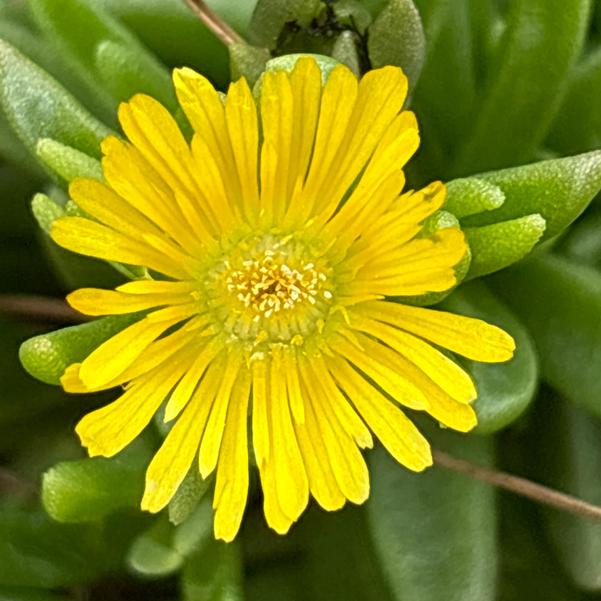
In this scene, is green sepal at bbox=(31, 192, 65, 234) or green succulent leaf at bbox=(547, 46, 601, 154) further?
green succulent leaf at bbox=(547, 46, 601, 154)

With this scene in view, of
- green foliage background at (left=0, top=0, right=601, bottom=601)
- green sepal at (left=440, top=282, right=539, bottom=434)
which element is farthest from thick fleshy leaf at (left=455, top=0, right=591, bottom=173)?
green sepal at (left=440, top=282, right=539, bottom=434)

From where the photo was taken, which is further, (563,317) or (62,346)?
(563,317)

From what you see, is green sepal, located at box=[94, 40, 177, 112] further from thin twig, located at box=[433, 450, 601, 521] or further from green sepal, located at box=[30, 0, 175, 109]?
thin twig, located at box=[433, 450, 601, 521]

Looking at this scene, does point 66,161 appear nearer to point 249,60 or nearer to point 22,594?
point 249,60

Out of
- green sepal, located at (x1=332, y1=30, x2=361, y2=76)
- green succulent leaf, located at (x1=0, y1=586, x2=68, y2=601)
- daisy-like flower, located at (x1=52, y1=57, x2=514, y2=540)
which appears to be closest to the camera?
daisy-like flower, located at (x1=52, y1=57, x2=514, y2=540)

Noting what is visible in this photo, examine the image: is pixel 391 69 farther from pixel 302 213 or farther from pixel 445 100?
pixel 445 100

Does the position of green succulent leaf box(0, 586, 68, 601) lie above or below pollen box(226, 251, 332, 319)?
below

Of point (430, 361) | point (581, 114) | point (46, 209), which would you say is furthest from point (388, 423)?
point (581, 114)
